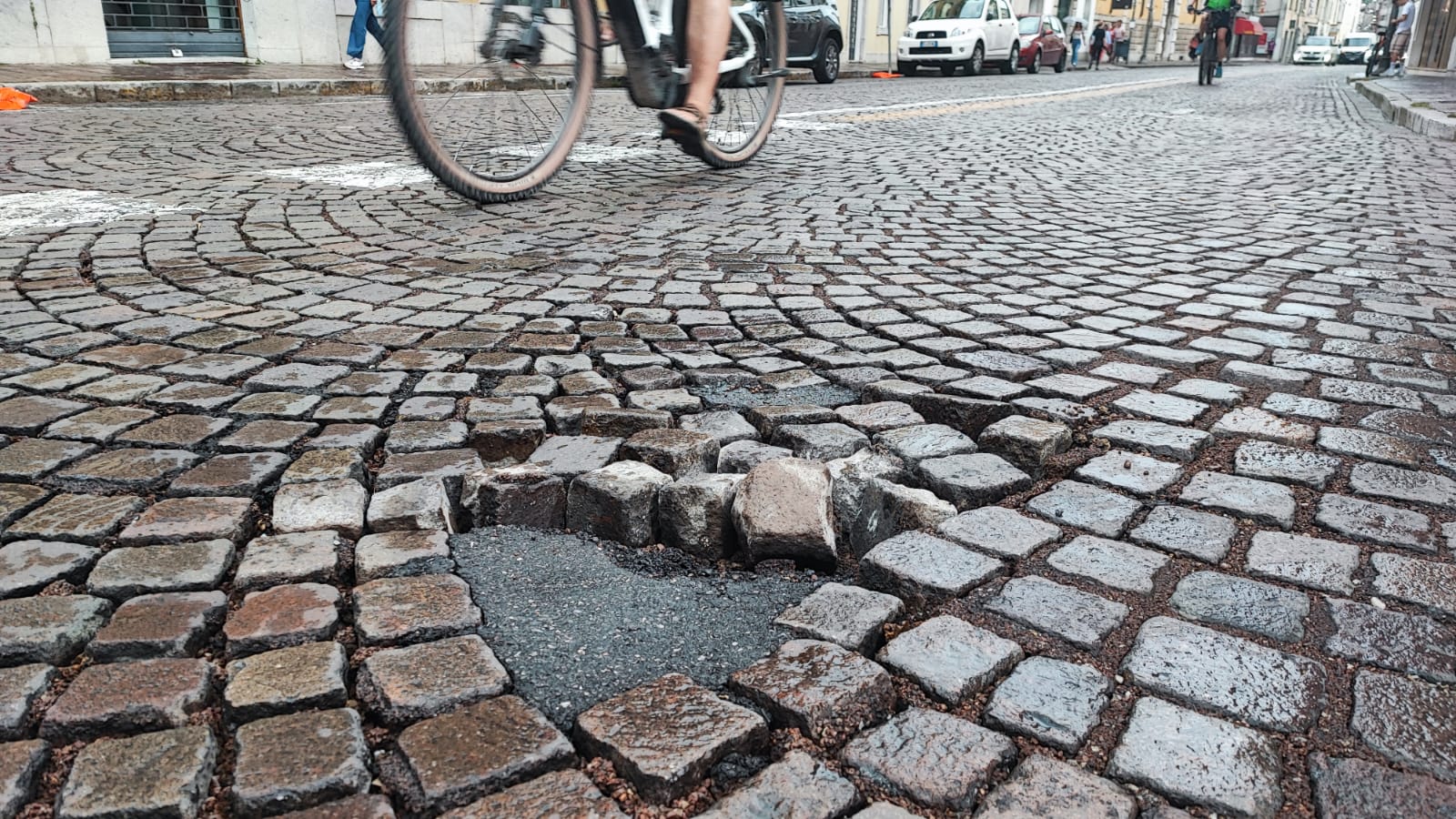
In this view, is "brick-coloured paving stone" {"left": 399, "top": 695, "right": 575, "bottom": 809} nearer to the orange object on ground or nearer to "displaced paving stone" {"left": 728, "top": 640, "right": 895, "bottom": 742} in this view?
"displaced paving stone" {"left": 728, "top": 640, "right": 895, "bottom": 742}

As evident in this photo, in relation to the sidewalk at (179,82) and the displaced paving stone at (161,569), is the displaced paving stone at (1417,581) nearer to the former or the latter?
the displaced paving stone at (161,569)

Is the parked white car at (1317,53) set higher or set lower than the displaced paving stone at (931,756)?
higher

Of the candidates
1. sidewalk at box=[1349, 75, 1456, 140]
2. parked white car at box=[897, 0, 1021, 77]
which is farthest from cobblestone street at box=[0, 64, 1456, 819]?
parked white car at box=[897, 0, 1021, 77]

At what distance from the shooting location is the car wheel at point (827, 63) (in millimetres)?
16891

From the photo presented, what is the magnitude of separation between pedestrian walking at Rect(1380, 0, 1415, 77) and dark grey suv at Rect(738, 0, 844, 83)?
15.3 m

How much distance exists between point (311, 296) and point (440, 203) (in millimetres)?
1709

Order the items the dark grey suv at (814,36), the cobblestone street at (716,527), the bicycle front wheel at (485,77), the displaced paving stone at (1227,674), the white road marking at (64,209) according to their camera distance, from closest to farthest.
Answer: the cobblestone street at (716,527)
the displaced paving stone at (1227,674)
the bicycle front wheel at (485,77)
the white road marking at (64,209)
the dark grey suv at (814,36)

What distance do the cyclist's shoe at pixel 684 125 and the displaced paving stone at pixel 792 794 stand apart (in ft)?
12.6

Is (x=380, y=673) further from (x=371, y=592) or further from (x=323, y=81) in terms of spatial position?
(x=323, y=81)

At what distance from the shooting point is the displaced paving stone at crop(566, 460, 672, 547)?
80.5 inches

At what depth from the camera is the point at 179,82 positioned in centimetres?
1098

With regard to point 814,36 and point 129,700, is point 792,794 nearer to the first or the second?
point 129,700

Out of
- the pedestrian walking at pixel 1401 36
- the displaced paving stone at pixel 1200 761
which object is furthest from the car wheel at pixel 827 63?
the displaced paving stone at pixel 1200 761

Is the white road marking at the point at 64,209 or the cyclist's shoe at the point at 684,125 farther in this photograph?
the cyclist's shoe at the point at 684,125
